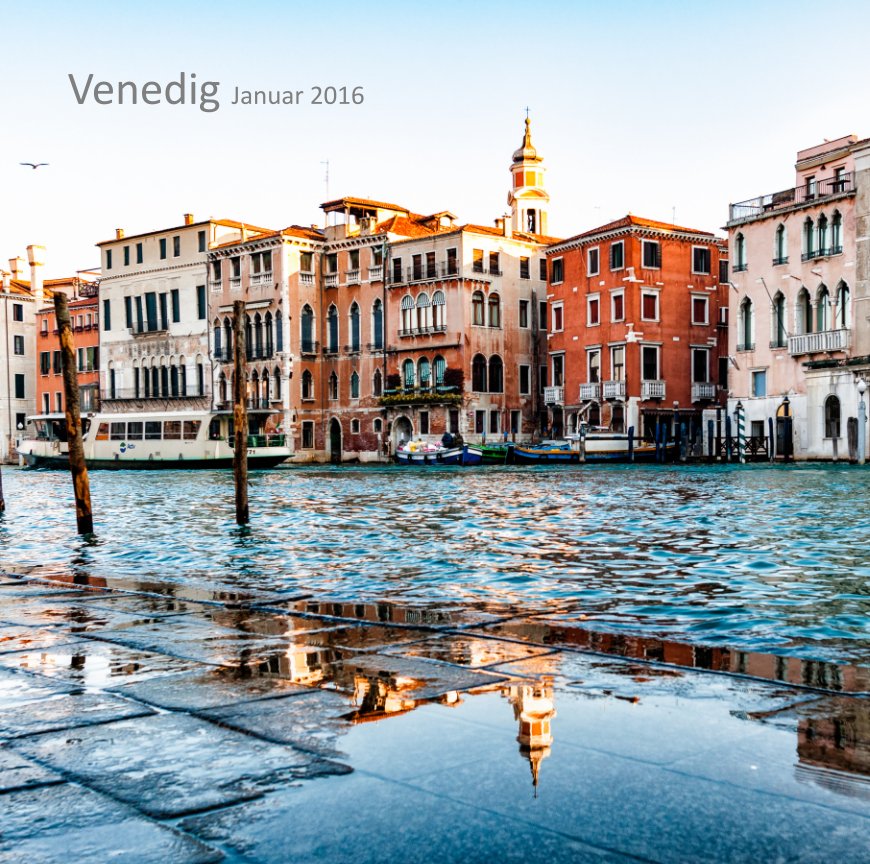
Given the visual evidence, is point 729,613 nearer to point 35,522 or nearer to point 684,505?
point 684,505

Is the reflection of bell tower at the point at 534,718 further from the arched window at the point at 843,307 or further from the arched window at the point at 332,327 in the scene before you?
the arched window at the point at 332,327

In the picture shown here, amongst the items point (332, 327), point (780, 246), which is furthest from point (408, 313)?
point (780, 246)

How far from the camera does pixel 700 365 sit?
48.6 metres

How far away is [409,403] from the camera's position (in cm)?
5119

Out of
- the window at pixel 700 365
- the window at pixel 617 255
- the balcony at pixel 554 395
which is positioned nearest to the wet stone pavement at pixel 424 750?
the window at pixel 617 255

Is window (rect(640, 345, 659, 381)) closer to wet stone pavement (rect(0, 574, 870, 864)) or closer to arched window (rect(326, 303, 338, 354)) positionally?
arched window (rect(326, 303, 338, 354))

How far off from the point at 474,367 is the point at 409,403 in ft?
11.4

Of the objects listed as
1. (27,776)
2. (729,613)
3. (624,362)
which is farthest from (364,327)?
(27,776)

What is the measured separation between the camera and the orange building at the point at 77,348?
6619 cm

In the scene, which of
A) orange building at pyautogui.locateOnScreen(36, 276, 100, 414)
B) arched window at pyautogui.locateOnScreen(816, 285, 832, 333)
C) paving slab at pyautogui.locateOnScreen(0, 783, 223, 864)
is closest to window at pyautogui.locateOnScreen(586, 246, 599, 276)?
arched window at pyautogui.locateOnScreen(816, 285, 832, 333)

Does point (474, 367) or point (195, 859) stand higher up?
point (474, 367)

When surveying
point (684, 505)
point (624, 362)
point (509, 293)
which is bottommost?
point (684, 505)

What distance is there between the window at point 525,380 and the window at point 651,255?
8595 millimetres

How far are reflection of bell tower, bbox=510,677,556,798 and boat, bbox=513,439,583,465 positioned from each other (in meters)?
40.6
